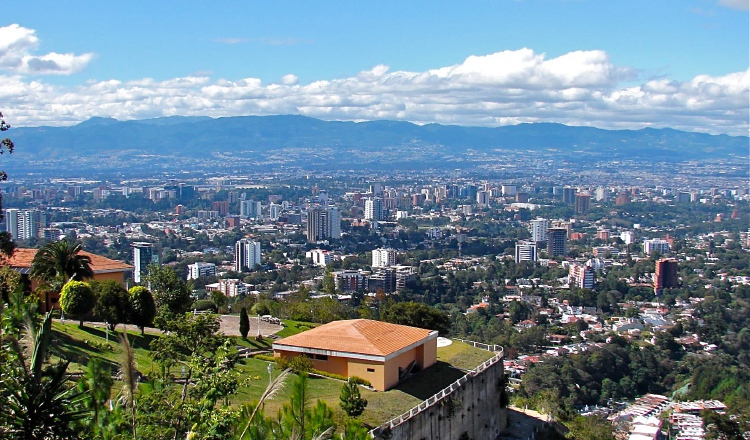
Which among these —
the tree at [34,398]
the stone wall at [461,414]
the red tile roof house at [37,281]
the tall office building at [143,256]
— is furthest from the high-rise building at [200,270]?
the tree at [34,398]

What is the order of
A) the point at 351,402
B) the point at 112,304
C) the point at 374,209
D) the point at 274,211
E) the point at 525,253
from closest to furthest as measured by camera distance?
the point at 351,402 → the point at 112,304 → the point at 525,253 → the point at 274,211 → the point at 374,209

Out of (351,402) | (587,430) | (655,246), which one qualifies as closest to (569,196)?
(655,246)

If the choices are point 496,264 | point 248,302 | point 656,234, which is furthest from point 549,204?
point 248,302

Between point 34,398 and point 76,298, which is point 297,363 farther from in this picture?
point 34,398

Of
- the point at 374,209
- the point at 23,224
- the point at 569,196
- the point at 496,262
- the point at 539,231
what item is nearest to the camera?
the point at 496,262

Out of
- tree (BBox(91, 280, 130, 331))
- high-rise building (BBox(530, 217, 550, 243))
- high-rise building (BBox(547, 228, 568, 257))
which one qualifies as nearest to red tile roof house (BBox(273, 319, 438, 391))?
tree (BBox(91, 280, 130, 331))

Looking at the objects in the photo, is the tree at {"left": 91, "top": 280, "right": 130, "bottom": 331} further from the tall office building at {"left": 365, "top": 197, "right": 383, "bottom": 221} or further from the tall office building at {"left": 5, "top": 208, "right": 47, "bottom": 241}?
the tall office building at {"left": 365, "top": 197, "right": 383, "bottom": 221}

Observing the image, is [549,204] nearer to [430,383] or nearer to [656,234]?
[656,234]
